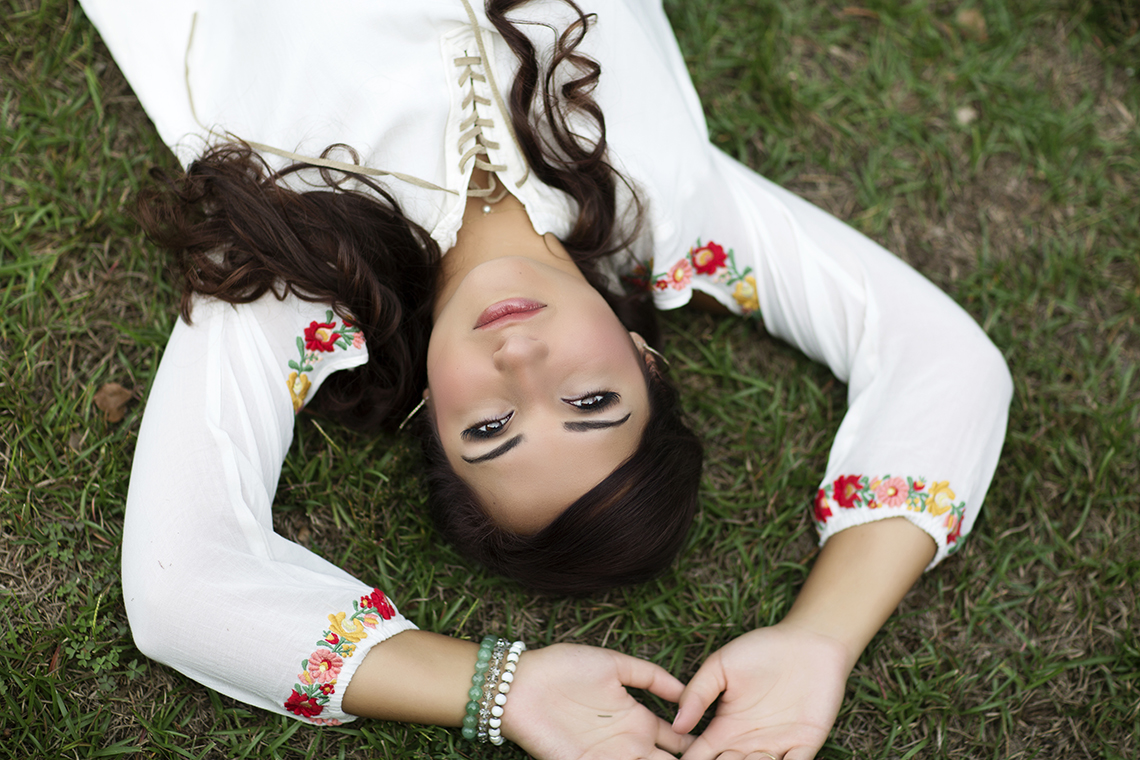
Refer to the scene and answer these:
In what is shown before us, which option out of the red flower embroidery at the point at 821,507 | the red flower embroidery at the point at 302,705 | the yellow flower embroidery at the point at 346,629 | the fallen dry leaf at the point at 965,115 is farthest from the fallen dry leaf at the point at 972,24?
the red flower embroidery at the point at 302,705

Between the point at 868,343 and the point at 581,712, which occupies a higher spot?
the point at 868,343

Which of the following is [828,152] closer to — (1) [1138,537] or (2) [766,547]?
(2) [766,547]

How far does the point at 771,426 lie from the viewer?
3244 millimetres

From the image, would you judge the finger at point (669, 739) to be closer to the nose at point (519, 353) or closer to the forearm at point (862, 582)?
the forearm at point (862, 582)

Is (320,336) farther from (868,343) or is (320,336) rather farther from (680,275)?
(868,343)

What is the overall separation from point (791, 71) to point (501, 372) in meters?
2.32

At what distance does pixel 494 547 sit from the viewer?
2.59 meters

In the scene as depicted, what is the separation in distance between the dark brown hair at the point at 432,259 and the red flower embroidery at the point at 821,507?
1.75ft

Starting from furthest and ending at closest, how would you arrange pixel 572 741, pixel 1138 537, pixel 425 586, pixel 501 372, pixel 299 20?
pixel 1138 537
pixel 425 586
pixel 299 20
pixel 572 741
pixel 501 372

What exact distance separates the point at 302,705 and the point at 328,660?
20 cm

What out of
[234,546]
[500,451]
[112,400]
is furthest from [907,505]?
[112,400]

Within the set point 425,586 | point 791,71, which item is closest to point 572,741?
point 425,586

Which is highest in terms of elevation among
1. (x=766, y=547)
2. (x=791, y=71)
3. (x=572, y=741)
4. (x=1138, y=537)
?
(x=791, y=71)

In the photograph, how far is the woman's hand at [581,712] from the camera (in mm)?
2451
